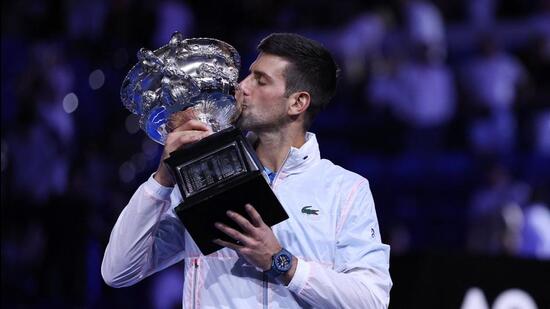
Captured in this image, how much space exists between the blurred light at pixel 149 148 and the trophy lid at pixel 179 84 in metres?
6.12

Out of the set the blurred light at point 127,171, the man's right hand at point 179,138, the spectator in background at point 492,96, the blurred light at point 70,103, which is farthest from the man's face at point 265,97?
the spectator in background at point 492,96

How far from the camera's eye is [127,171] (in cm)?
961

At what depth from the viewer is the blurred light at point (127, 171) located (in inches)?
375

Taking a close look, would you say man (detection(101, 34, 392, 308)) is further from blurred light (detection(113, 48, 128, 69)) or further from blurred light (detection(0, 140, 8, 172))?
blurred light (detection(113, 48, 128, 69))

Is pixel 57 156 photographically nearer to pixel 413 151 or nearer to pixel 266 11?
pixel 413 151

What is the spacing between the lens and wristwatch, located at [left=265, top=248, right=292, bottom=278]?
3.38m

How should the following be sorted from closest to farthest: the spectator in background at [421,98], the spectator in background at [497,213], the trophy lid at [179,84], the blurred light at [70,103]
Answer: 1. the trophy lid at [179,84]
2. the blurred light at [70,103]
3. the spectator in background at [497,213]
4. the spectator in background at [421,98]

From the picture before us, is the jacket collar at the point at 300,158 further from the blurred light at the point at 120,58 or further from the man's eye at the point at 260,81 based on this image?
the blurred light at the point at 120,58

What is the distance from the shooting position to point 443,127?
11.4m

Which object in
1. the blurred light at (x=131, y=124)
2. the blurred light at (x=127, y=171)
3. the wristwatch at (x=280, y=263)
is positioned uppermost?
the blurred light at (x=131, y=124)

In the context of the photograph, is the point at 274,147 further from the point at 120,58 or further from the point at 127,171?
the point at 120,58

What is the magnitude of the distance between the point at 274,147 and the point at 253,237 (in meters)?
0.60

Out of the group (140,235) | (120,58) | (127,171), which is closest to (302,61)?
(140,235)

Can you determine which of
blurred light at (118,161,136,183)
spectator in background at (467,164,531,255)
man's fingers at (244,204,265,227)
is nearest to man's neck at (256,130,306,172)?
man's fingers at (244,204,265,227)
